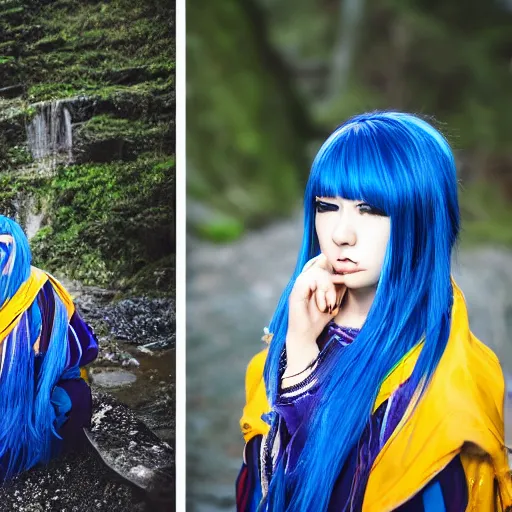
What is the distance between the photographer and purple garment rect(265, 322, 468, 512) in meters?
1.98

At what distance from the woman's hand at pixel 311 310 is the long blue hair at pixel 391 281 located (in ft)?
0.32

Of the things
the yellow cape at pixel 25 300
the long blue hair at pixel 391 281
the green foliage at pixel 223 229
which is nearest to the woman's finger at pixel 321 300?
the long blue hair at pixel 391 281

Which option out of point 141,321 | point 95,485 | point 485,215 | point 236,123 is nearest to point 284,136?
point 236,123

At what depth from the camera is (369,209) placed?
6.83ft

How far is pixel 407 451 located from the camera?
200cm

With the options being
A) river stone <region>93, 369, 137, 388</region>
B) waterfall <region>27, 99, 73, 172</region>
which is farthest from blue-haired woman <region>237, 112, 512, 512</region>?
waterfall <region>27, 99, 73, 172</region>

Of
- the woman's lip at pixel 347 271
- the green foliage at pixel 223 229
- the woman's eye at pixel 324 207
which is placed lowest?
the woman's lip at pixel 347 271

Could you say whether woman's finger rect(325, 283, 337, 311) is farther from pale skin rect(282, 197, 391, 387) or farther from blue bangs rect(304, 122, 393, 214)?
blue bangs rect(304, 122, 393, 214)

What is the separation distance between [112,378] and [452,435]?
116 centimetres

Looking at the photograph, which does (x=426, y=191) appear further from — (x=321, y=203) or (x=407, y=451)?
(x=407, y=451)

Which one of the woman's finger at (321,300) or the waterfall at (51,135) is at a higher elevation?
the waterfall at (51,135)

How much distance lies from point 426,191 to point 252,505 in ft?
3.66

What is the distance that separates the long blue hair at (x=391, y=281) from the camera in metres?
2.06

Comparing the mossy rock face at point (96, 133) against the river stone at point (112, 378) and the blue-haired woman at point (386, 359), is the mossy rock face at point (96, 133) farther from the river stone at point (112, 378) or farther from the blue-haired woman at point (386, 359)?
the blue-haired woman at point (386, 359)
